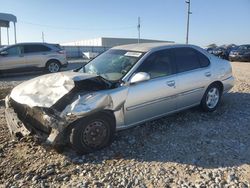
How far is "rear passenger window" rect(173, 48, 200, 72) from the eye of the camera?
19.4ft

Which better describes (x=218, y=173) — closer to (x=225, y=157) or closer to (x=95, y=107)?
(x=225, y=157)

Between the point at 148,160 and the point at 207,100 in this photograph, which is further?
the point at 207,100

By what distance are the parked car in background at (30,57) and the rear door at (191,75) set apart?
32.2 ft

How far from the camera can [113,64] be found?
5531 millimetres

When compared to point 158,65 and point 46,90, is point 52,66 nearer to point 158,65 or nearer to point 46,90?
point 158,65

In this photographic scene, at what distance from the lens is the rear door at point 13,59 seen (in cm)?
1373

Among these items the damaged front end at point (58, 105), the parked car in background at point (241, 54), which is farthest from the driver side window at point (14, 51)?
the parked car in background at point (241, 54)

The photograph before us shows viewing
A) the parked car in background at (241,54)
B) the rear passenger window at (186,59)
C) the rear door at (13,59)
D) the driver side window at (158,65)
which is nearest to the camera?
the driver side window at (158,65)

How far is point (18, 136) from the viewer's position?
496 centimetres

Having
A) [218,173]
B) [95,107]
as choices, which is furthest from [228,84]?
[95,107]

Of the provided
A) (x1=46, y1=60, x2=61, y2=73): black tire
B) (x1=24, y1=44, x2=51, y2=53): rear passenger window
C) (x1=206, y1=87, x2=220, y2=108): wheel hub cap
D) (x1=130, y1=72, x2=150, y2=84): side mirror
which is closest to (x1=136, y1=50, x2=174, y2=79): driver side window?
(x1=130, y1=72, x2=150, y2=84): side mirror

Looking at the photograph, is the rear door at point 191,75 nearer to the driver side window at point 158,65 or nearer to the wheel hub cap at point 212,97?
the driver side window at point 158,65

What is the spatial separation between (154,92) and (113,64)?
3.06 ft

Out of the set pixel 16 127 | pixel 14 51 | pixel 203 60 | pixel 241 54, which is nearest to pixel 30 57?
pixel 14 51
